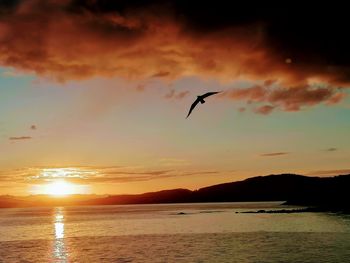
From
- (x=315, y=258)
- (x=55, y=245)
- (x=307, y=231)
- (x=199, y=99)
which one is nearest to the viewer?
(x=199, y=99)

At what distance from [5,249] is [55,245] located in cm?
957

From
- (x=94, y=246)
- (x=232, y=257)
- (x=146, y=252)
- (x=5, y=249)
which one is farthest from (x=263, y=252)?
(x=5, y=249)

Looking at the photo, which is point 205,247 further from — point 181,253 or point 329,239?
point 329,239

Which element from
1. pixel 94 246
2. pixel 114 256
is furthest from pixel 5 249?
pixel 114 256

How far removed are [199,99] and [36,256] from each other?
51.3 meters

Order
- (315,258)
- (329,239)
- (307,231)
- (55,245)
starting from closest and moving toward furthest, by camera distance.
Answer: (315,258), (329,239), (55,245), (307,231)

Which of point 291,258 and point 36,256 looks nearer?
point 291,258

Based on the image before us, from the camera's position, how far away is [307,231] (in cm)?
10412

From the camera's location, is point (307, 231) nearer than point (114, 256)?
No

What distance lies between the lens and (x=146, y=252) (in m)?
74.2

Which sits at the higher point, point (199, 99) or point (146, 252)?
point (199, 99)

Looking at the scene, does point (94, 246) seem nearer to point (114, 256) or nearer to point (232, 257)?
point (114, 256)

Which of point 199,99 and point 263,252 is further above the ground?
point 199,99

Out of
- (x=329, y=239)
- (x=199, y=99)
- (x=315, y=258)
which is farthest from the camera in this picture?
(x=329, y=239)
